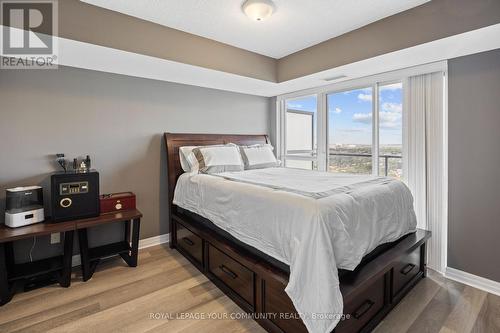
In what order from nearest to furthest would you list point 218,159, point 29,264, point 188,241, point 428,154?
point 29,264 < point 428,154 < point 188,241 < point 218,159

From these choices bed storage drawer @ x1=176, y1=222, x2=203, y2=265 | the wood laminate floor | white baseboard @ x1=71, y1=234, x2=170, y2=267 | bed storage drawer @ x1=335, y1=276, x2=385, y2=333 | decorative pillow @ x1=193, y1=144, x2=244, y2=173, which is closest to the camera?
bed storage drawer @ x1=335, y1=276, x2=385, y2=333

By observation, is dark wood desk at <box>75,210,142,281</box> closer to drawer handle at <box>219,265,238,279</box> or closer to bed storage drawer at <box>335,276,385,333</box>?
drawer handle at <box>219,265,238,279</box>

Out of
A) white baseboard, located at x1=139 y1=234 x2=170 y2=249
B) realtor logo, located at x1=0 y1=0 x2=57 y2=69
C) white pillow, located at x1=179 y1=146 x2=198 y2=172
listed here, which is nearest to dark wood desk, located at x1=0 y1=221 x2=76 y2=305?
white baseboard, located at x1=139 y1=234 x2=170 y2=249

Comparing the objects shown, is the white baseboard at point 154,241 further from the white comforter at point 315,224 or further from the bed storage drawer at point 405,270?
the bed storage drawer at point 405,270

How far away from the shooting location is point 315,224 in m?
1.47

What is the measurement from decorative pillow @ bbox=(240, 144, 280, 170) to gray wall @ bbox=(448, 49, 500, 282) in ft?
6.81

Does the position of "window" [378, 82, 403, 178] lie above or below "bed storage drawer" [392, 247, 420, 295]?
above

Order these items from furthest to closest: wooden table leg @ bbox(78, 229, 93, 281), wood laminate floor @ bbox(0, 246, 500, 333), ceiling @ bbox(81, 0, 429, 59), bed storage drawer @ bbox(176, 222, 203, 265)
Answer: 1. bed storage drawer @ bbox(176, 222, 203, 265)
2. wooden table leg @ bbox(78, 229, 93, 281)
3. ceiling @ bbox(81, 0, 429, 59)
4. wood laminate floor @ bbox(0, 246, 500, 333)

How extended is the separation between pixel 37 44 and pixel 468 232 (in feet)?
13.9

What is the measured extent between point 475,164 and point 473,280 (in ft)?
3.49

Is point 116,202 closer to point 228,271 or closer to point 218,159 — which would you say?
point 218,159

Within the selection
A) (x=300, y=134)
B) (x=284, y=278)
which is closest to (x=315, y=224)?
(x=284, y=278)

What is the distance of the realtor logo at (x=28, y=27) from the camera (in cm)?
188

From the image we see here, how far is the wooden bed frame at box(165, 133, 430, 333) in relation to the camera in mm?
1602
